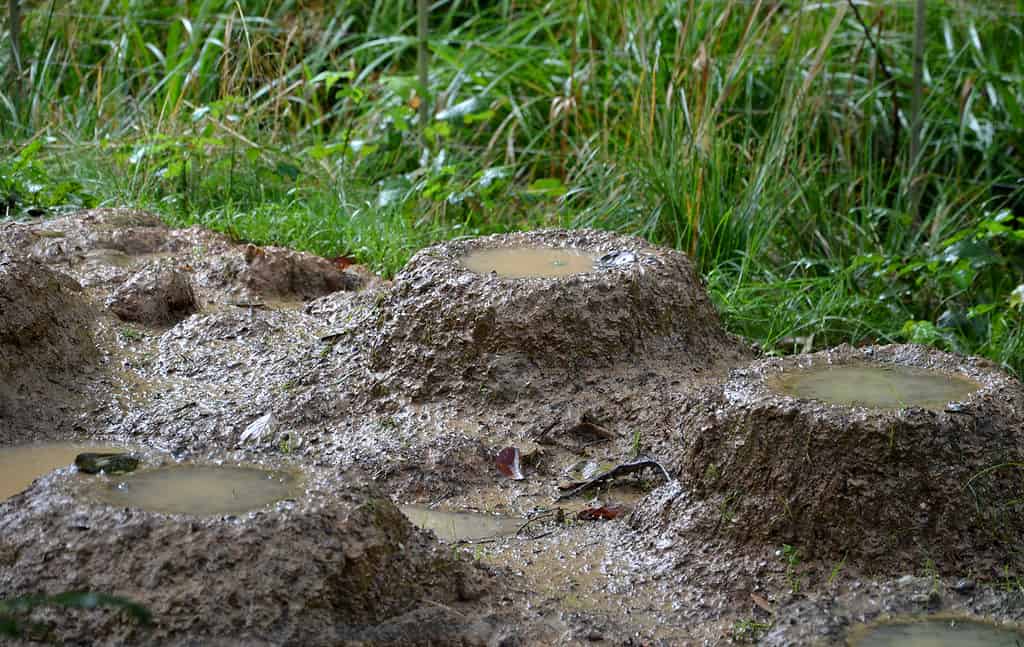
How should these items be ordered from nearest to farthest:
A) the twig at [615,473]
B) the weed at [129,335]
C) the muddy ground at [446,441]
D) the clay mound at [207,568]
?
1. the clay mound at [207,568]
2. the muddy ground at [446,441]
3. the twig at [615,473]
4. the weed at [129,335]

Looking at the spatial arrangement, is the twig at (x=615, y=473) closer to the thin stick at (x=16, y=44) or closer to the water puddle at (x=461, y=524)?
the water puddle at (x=461, y=524)

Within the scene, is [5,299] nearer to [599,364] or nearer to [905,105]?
[599,364]

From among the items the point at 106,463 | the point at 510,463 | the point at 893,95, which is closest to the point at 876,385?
the point at 510,463

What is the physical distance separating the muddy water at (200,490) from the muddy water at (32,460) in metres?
0.85

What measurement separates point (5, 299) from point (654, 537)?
2.13 meters

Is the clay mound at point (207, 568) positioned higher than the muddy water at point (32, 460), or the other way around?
the clay mound at point (207, 568)

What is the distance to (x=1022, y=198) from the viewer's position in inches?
270

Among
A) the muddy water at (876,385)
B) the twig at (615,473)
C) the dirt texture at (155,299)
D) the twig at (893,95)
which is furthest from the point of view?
the twig at (893,95)

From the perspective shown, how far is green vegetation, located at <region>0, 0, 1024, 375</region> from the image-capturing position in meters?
5.64

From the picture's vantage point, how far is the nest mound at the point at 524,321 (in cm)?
403

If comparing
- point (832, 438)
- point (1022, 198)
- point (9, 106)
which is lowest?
point (1022, 198)

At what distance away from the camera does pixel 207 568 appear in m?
2.37

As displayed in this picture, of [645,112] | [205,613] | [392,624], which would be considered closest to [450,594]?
[392,624]

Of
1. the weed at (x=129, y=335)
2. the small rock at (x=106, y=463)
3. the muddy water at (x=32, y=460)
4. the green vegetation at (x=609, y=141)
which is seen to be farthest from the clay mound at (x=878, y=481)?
the weed at (x=129, y=335)
